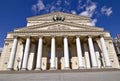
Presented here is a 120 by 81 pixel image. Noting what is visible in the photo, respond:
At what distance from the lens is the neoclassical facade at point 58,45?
27.3m

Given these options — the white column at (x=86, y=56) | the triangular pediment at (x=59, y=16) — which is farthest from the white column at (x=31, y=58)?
the white column at (x=86, y=56)

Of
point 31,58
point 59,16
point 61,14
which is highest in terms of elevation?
point 61,14

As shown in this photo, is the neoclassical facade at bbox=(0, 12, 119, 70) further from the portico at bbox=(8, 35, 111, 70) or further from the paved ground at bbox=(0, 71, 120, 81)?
the paved ground at bbox=(0, 71, 120, 81)

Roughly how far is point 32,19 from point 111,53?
23.9 metres

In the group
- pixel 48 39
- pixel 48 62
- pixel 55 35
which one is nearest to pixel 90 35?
pixel 55 35

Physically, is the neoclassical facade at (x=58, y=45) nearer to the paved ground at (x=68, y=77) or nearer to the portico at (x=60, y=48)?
the portico at (x=60, y=48)

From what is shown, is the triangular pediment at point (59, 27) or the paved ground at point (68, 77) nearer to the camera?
the paved ground at point (68, 77)

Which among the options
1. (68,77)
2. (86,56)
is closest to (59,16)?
(86,56)

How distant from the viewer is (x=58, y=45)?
109ft

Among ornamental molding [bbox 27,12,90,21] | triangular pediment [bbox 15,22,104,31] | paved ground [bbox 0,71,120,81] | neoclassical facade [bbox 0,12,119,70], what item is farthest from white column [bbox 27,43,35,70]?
paved ground [bbox 0,71,120,81]

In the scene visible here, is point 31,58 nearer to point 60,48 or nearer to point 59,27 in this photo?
point 60,48

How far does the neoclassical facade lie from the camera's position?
2730 cm

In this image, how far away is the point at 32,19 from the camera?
129 ft

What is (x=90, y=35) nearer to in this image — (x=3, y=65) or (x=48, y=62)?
(x=48, y=62)
